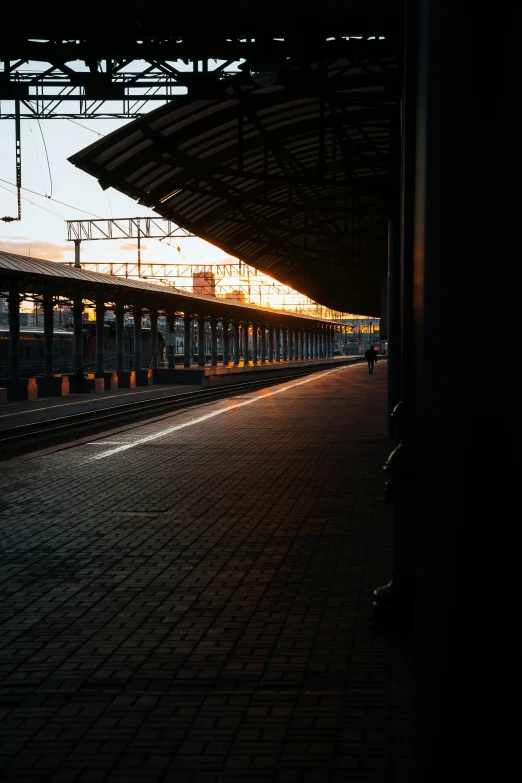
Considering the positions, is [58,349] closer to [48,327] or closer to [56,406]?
[48,327]

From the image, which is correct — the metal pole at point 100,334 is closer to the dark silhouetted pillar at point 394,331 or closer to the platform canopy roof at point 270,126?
the platform canopy roof at point 270,126

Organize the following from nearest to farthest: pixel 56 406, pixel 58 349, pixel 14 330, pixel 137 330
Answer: pixel 56 406 → pixel 14 330 → pixel 137 330 → pixel 58 349

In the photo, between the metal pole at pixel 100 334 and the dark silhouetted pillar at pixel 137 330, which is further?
the dark silhouetted pillar at pixel 137 330

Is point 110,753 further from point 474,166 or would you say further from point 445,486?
point 474,166

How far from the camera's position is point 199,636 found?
5.49 meters

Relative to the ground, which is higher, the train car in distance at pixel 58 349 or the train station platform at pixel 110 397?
the train car in distance at pixel 58 349

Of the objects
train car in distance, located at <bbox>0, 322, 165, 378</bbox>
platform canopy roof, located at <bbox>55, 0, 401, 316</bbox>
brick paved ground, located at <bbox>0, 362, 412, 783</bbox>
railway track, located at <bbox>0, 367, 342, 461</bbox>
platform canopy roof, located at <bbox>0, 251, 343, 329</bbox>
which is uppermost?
platform canopy roof, located at <bbox>55, 0, 401, 316</bbox>

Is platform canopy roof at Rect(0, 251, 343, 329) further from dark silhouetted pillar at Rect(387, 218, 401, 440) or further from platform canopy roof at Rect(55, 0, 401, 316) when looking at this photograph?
dark silhouetted pillar at Rect(387, 218, 401, 440)

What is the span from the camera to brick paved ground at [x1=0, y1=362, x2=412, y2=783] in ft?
12.6

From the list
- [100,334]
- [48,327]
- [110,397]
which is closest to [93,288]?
[48,327]


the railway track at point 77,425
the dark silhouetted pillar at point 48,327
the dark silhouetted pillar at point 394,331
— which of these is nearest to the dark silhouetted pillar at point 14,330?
the dark silhouetted pillar at point 48,327

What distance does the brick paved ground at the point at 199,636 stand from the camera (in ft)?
12.6

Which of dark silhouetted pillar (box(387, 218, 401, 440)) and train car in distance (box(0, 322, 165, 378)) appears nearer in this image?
dark silhouetted pillar (box(387, 218, 401, 440))

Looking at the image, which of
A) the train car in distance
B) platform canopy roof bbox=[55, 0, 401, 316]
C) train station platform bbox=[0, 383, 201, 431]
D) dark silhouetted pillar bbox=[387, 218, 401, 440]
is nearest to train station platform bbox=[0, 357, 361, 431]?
train station platform bbox=[0, 383, 201, 431]
